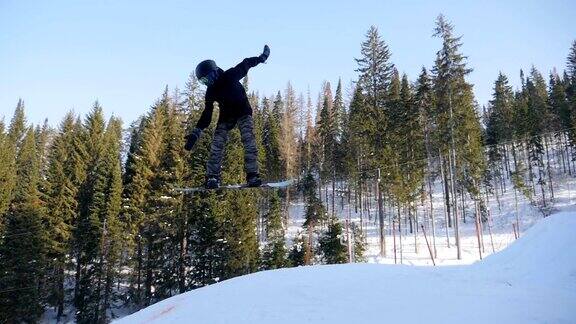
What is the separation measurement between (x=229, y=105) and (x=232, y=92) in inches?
8.1

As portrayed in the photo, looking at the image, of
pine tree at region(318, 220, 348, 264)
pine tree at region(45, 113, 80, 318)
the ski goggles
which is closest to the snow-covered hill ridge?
the ski goggles

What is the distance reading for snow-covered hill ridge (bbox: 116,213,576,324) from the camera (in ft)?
22.5

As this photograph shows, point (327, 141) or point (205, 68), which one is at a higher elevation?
point (327, 141)

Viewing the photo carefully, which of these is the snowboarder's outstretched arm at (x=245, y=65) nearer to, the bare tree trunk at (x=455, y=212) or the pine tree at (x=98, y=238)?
the bare tree trunk at (x=455, y=212)

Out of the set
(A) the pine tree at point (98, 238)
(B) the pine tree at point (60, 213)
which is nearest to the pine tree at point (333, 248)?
(A) the pine tree at point (98, 238)

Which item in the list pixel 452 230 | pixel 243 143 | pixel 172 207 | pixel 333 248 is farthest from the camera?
pixel 452 230

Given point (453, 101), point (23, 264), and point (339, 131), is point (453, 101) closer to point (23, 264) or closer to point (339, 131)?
point (339, 131)

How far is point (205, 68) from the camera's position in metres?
6.19

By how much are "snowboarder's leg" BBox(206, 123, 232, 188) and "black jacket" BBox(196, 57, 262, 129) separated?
229 millimetres

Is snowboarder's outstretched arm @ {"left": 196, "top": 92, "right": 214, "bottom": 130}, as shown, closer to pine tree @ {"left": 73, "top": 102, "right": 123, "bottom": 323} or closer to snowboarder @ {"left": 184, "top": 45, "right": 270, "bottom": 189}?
snowboarder @ {"left": 184, "top": 45, "right": 270, "bottom": 189}

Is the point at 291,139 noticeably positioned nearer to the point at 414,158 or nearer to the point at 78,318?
the point at 414,158

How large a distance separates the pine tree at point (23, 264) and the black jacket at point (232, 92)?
30.9 metres

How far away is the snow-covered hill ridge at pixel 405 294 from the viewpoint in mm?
6855

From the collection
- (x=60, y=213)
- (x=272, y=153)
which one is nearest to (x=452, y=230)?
(x=272, y=153)
